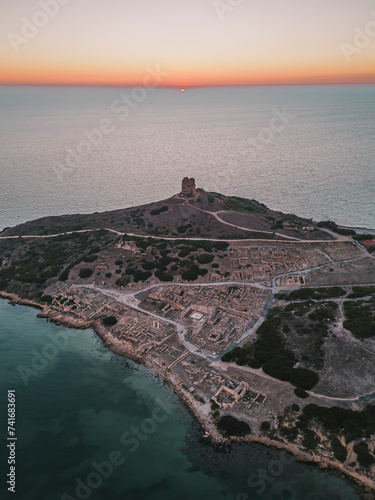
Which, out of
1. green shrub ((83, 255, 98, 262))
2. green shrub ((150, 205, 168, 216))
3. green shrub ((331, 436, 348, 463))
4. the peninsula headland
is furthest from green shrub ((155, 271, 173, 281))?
green shrub ((331, 436, 348, 463))

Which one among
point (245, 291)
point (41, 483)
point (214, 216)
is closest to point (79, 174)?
point (214, 216)

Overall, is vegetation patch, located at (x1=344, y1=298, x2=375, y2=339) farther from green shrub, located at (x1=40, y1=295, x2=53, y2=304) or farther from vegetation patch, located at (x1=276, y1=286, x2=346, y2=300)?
green shrub, located at (x1=40, y1=295, x2=53, y2=304)

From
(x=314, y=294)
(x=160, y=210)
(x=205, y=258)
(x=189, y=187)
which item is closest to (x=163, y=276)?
(x=205, y=258)

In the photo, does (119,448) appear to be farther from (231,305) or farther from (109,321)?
(231,305)

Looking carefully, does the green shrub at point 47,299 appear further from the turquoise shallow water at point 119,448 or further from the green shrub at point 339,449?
the green shrub at point 339,449

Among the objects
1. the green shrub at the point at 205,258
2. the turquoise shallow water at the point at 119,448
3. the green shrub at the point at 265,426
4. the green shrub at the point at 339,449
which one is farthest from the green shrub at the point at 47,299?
the green shrub at the point at 339,449
